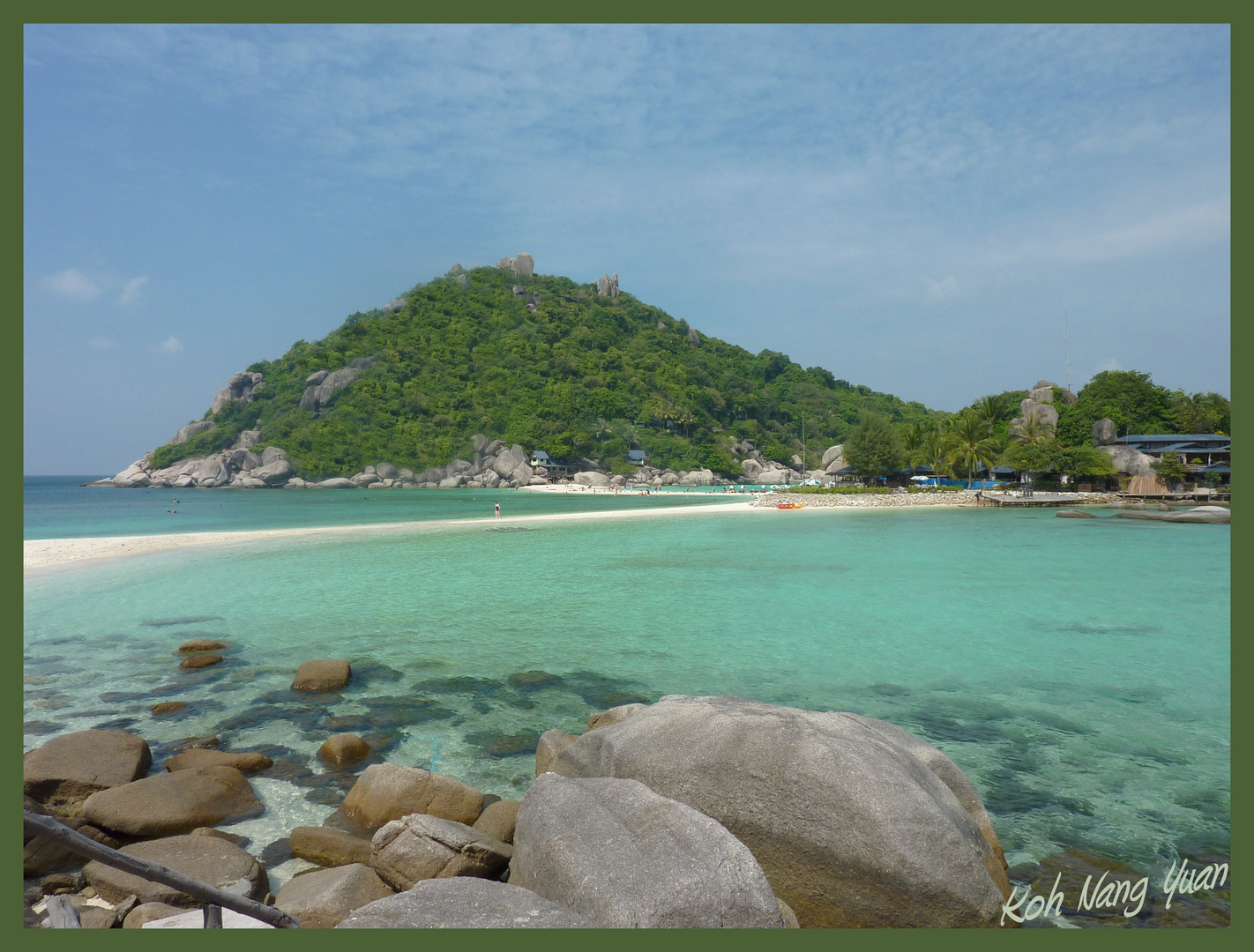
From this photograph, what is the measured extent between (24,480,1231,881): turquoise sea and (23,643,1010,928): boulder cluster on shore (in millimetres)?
744


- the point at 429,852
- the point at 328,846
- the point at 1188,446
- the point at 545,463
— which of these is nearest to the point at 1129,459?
the point at 1188,446

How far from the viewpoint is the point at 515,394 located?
12006 centimetres

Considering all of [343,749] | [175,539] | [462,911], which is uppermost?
[462,911]

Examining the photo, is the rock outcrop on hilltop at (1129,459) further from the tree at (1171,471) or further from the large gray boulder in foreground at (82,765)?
the large gray boulder in foreground at (82,765)

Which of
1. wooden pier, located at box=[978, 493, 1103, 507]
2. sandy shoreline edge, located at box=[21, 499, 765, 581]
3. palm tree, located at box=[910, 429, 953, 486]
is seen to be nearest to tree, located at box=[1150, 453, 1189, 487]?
wooden pier, located at box=[978, 493, 1103, 507]

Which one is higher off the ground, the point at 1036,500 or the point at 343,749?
the point at 1036,500

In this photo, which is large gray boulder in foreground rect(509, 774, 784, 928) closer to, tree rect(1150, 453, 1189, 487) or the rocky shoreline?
the rocky shoreline

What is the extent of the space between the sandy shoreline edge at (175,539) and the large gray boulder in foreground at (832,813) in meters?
20.7

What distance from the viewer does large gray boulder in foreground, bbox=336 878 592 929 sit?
9.70 ft

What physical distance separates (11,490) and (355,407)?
388ft

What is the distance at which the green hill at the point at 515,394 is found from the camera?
112 m

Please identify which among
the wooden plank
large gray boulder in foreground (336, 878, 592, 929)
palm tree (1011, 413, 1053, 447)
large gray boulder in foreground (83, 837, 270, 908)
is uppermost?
palm tree (1011, 413, 1053, 447)

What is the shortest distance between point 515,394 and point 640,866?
120 m

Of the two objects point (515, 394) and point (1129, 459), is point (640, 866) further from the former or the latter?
point (515, 394)
